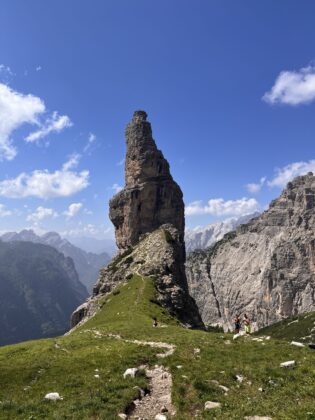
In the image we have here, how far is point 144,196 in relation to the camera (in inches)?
6294

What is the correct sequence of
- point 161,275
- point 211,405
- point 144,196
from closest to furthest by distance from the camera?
1. point 211,405
2. point 161,275
3. point 144,196

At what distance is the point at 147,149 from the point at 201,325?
88366 mm

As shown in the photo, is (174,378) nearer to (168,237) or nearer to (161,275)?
(161,275)

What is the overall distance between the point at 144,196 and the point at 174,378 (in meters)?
133

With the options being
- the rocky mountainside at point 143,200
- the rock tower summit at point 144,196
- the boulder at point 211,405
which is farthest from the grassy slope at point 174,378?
the rock tower summit at point 144,196

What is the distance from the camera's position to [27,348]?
4450 cm

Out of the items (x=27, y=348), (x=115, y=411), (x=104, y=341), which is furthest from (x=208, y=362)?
(x=27, y=348)

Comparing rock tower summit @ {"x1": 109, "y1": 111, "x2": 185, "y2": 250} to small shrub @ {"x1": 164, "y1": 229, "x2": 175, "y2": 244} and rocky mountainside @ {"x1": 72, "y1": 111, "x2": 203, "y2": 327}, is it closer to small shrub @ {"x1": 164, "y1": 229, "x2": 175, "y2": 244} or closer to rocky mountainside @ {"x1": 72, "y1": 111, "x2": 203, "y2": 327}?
rocky mountainside @ {"x1": 72, "y1": 111, "x2": 203, "y2": 327}

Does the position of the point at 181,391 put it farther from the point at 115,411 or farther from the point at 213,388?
the point at 115,411

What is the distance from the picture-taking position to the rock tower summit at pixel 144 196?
160 meters

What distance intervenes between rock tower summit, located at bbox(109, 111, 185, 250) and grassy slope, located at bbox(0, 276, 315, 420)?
379ft

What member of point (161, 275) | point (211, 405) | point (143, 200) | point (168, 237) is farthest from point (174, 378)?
point (143, 200)

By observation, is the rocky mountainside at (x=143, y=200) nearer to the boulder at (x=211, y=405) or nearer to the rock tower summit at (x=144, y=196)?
the rock tower summit at (x=144, y=196)

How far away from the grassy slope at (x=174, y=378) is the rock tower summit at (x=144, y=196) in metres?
115
